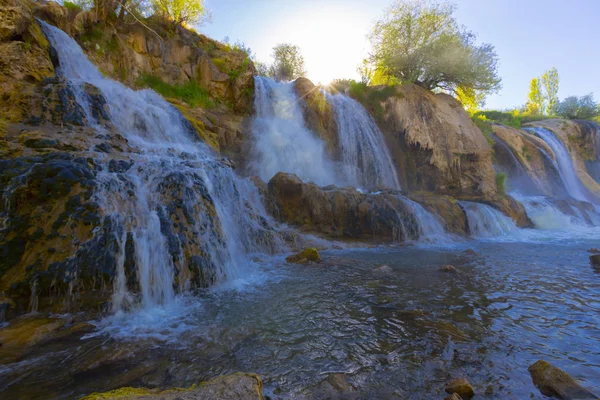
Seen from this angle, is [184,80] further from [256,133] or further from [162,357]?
[162,357]

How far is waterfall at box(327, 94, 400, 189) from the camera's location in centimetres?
1473

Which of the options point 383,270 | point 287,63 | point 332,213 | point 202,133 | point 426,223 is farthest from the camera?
point 287,63

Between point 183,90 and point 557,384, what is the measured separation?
47.5 feet

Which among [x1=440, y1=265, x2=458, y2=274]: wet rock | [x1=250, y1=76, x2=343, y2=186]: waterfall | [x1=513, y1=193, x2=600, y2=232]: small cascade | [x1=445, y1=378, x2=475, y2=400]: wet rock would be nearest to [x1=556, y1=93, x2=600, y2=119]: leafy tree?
[x1=513, y1=193, x2=600, y2=232]: small cascade

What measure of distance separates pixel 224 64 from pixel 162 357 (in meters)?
14.4

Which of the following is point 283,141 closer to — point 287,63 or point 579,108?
point 287,63

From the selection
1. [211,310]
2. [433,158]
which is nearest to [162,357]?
[211,310]

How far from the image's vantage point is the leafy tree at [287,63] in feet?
91.8

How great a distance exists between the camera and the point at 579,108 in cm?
2995

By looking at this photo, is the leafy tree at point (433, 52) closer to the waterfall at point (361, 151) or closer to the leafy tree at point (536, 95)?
the waterfall at point (361, 151)

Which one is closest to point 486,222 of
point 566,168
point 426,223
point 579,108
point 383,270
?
point 426,223

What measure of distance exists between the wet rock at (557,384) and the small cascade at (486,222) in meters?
10.4

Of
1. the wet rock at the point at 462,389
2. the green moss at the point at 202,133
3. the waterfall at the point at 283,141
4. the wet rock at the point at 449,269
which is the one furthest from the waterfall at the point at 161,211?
the waterfall at the point at 283,141

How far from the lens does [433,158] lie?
1577 cm
